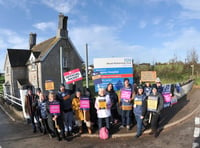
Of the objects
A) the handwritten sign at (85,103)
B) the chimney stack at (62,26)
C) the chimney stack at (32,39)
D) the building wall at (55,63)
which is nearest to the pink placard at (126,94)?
the handwritten sign at (85,103)

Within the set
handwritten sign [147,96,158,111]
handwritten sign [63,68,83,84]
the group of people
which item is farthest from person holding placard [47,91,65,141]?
handwritten sign [147,96,158,111]

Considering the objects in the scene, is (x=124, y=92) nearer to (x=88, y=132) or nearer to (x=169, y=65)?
(x=88, y=132)

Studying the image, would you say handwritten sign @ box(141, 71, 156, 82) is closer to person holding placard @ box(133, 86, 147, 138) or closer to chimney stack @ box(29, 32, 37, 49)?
person holding placard @ box(133, 86, 147, 138)

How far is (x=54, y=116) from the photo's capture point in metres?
6.09

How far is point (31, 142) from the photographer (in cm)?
627

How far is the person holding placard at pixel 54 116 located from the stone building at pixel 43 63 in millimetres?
16678

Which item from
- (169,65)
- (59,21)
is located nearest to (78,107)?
(59,21)

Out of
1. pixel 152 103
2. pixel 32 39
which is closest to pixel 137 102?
pixel 152 103

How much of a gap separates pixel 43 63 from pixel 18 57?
6.96 metres

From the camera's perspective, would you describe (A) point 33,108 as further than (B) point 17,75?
No

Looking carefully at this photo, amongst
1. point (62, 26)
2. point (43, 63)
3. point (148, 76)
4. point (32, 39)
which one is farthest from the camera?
point (32, 39)

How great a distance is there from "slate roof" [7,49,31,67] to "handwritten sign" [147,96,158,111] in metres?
24.1

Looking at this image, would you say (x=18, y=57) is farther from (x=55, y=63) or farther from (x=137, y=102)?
(x=137, y=102)

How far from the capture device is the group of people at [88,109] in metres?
6.18
